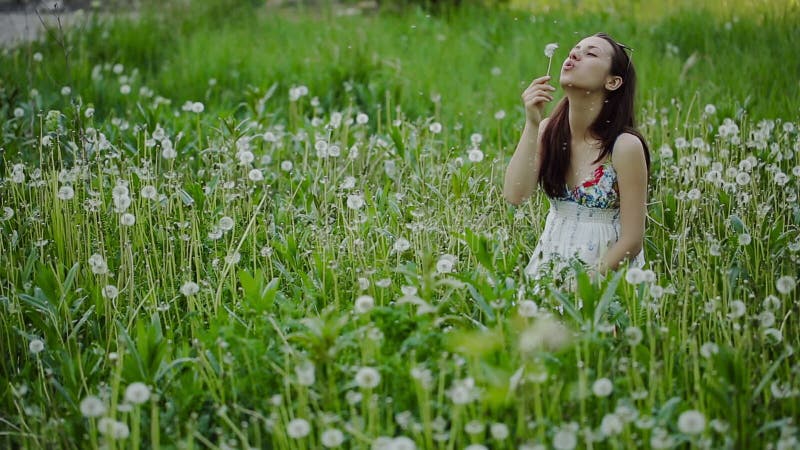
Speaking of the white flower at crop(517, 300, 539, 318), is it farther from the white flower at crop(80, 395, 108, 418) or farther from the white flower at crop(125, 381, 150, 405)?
the white flower at crop(80, 395, 108, 418)

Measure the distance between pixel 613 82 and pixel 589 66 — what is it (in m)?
0.13

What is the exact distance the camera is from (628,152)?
10.7 ft

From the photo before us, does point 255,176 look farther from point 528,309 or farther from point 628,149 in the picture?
point 528,309

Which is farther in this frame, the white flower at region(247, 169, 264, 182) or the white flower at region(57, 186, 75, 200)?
the white flower at region(247, 169, 264, 182)

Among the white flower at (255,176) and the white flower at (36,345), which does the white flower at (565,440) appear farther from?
the white flower at (255,176)

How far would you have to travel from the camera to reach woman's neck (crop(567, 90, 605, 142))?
3.38 meters

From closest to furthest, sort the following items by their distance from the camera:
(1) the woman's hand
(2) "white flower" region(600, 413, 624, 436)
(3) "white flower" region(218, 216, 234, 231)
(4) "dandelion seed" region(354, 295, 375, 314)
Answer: (2) "white flower" region(600, 413, 624, 436) → (4) "dandelion seed" region(354, 295, 375, 314) → (1) the woman's hand → (3) "white flower" region(218, 216, 234, 231)

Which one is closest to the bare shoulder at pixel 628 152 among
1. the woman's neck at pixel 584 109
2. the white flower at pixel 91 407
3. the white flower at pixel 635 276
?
the woman's neck at pixel 584 109

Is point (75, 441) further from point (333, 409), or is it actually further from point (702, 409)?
point (702, 409)

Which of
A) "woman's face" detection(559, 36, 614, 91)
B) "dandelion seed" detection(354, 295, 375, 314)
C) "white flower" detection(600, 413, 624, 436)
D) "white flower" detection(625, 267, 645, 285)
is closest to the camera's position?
"white flower" detection(600, 413, 624, 436)

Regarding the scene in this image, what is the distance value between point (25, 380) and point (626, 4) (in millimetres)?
7221

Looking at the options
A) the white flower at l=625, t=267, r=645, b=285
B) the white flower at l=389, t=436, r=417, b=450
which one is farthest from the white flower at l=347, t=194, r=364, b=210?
the white flower at l=389, t=436, r=417, b=450

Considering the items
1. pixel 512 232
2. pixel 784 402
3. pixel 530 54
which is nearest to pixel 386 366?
pixel 784 402

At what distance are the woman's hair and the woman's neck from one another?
0.06ft
